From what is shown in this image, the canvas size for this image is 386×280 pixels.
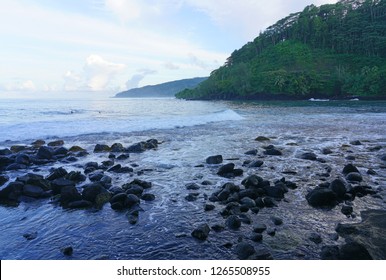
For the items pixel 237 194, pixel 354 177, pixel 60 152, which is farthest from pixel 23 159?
pixel 354 177

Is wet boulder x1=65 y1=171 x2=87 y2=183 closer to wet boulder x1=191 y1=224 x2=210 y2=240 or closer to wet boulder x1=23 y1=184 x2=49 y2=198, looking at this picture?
wet boulder x1=23 y1=184 x2=49 y2=198

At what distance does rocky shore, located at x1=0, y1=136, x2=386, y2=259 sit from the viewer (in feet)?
19.4

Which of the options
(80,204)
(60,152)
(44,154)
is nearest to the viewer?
(80,204)

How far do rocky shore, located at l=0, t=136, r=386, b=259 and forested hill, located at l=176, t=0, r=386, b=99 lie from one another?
84.8m

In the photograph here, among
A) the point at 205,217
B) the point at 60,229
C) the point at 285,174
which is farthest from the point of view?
the point at 285,174

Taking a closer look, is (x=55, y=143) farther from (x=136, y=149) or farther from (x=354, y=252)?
(x=354, y=252)

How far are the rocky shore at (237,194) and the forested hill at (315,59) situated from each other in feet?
278

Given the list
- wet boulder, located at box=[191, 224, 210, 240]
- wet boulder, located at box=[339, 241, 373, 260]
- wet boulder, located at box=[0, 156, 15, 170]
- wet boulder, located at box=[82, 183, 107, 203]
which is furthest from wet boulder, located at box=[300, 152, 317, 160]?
wet boulder, located at box=[0, 156, 15, 170]

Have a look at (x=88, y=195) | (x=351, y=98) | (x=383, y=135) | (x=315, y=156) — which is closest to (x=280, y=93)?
(x=351, y=98)

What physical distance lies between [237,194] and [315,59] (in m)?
126

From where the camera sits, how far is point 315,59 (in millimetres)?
119062

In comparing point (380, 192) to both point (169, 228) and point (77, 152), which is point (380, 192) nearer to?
point (169, 228)

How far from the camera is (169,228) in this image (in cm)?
675

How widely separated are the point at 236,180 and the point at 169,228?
13.6 ft
